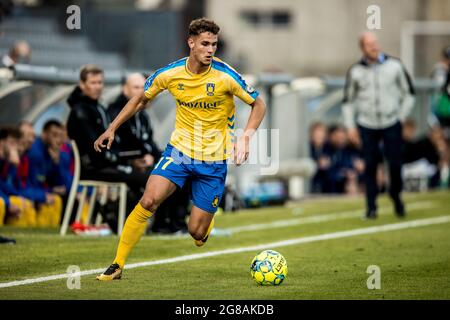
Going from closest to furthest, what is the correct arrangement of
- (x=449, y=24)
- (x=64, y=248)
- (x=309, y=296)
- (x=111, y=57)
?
(x=309, y=296), (x=64, y=248), (x=111, y=57), (x=449, y=24)

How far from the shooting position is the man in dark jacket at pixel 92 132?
13109 millimetres

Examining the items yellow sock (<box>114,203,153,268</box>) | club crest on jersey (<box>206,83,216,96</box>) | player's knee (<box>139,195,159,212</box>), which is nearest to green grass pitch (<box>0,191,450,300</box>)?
yellow sock (<box>114,203,153,268</box>)

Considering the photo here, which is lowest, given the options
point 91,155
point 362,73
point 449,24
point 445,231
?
point 445,231

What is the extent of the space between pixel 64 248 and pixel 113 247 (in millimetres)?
491

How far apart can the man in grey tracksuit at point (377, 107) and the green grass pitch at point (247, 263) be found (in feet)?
2.30

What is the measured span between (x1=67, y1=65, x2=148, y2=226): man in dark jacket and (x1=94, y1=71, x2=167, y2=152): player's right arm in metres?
3.22

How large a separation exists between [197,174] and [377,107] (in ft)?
19.8

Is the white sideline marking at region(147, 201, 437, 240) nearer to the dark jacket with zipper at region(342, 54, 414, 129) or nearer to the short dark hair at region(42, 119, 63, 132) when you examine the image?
the dark jacket with zipper at region(342, 54, 414, 129)

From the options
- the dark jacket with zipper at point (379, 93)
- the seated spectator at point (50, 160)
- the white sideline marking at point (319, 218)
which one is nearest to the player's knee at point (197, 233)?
the white sideline marking at point (319, 218)

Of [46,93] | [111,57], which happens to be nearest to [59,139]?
[46,93]

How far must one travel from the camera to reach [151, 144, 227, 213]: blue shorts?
991 centimetres

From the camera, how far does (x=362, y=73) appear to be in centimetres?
1598

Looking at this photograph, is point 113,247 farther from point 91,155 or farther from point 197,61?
point 197,61

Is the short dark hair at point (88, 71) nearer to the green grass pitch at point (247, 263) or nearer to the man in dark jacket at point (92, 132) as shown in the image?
the man in dark jacket at point (92, 132)
